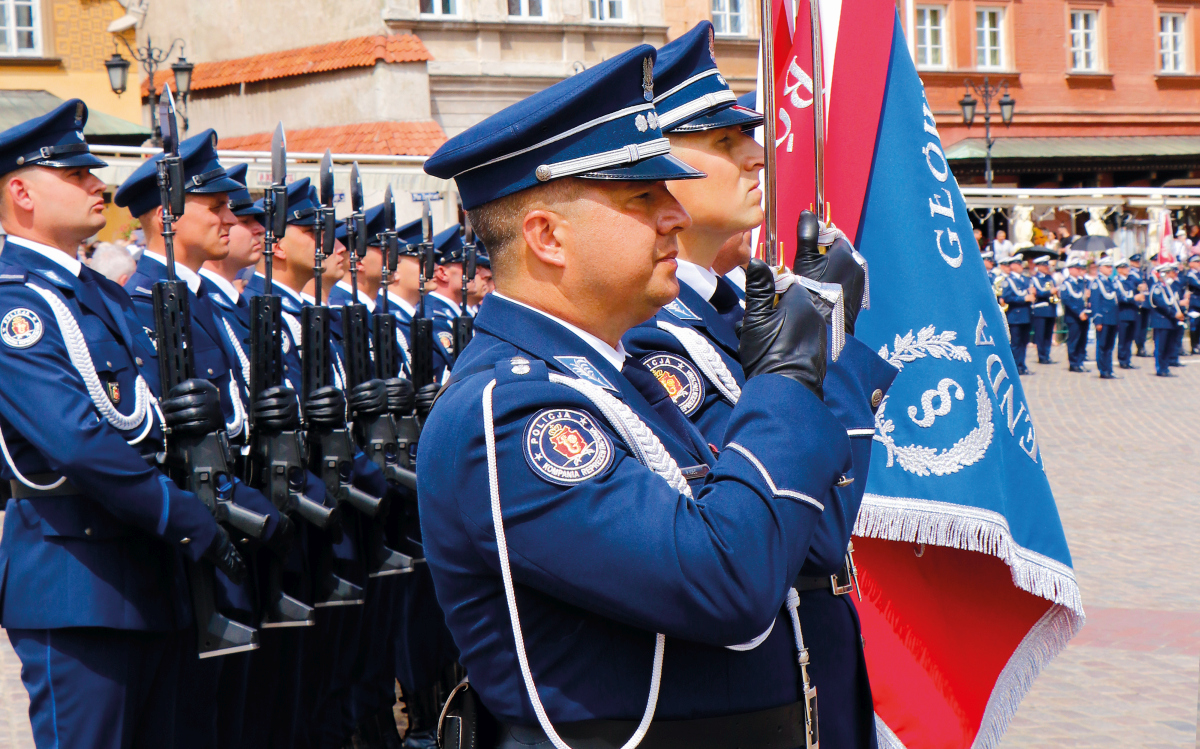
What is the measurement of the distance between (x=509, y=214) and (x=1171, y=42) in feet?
119

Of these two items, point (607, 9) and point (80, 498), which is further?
point (607, 9)

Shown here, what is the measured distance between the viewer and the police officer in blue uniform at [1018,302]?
21469 millimetres

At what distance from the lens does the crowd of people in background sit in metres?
20.7

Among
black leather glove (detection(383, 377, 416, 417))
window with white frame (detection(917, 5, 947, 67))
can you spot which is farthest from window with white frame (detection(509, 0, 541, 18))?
black leather glove (detection(383, 377, 416, 417))

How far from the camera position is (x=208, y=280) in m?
4.93

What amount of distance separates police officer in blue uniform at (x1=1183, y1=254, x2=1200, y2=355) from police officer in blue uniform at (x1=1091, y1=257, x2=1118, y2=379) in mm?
2223

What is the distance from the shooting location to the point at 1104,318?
2103cm

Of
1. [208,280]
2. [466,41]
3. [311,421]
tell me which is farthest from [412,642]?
[466,41]

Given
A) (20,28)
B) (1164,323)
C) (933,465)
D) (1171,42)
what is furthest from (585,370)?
(1171,42)

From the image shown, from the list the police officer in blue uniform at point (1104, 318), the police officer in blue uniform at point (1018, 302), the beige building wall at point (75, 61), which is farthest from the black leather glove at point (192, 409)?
the beige building wall at point (75, 61)

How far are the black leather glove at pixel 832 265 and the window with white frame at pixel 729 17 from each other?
23.6 m

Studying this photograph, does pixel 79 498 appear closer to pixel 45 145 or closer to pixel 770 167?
pixel 45 145

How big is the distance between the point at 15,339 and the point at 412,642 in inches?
97.5

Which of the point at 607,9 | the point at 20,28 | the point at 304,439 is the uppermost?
the point at 607,9
